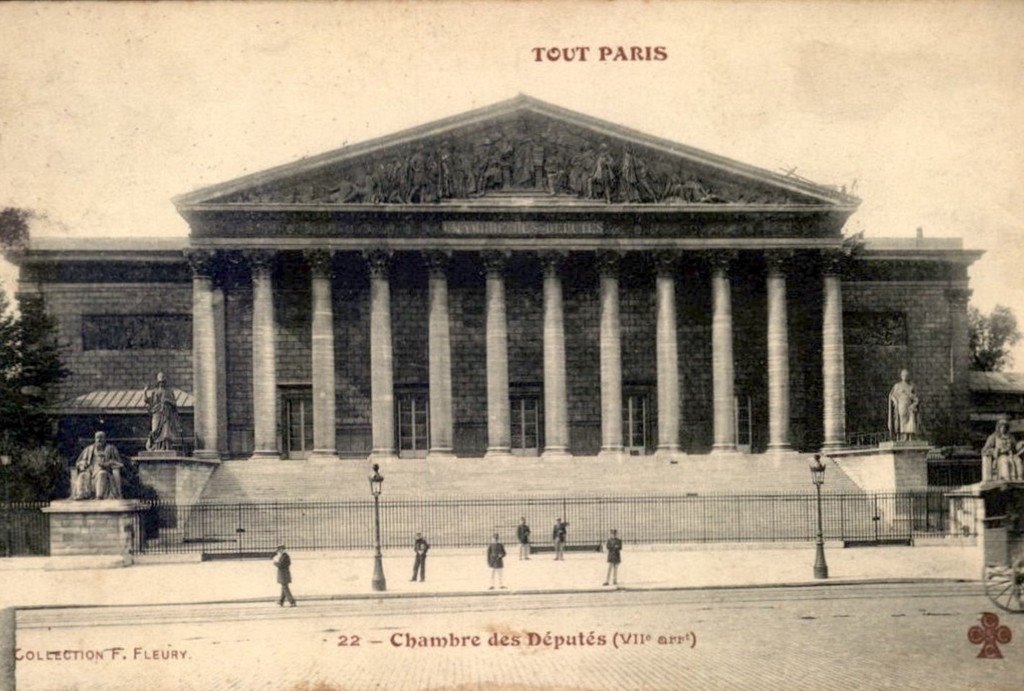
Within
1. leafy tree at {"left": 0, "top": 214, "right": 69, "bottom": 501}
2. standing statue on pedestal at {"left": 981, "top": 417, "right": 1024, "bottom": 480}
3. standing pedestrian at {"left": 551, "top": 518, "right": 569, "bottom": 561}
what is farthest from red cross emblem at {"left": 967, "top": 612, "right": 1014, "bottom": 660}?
Result: leafy tree at {"left": 0, "top": 214, "right": 69, "bottom": 501}

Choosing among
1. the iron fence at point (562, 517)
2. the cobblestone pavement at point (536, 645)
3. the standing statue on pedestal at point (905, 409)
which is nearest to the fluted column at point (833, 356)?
the standing statue on pedestal at point (905, 409)

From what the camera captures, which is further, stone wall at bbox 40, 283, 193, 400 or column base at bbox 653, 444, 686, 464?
stone wall at bbox 40, 283, 193, 400

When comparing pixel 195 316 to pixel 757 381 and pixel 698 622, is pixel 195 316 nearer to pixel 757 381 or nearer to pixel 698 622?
pixel 757 381

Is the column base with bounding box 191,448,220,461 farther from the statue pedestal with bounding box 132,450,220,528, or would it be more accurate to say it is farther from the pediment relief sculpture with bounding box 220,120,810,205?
the pediment relief sculpture with bounding box 220,120,810,205

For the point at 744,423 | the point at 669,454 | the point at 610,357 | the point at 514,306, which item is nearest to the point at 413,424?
the point at 514,306

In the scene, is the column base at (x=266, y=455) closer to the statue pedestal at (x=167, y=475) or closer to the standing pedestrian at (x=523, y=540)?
the statue pedestal at (x=167, y=475)

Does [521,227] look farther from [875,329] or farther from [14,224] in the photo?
[14,224]
